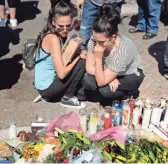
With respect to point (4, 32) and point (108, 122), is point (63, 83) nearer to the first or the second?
point (108, 122)

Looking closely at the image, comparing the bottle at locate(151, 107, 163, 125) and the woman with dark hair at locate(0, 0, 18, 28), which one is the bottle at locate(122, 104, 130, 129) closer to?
the bottle at locate(151, 107, 163, 125)

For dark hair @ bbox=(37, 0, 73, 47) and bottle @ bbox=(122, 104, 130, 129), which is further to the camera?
dark hair @ bbox=(37, 0, 73, 47)

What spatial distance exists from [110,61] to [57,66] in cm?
54

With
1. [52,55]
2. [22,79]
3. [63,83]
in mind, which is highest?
[52,55]

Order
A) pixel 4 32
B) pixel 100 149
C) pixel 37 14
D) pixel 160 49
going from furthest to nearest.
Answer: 1. pixel 37 14
2. pixel 4 32
3. pixel 160 49
4. pixel 100 149

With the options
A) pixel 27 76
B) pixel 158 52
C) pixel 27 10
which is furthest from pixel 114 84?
pixel 27 10

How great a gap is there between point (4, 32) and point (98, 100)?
9.30 feet

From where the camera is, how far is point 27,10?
7520 millimetres

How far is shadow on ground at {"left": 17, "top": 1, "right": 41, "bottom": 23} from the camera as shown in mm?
7129

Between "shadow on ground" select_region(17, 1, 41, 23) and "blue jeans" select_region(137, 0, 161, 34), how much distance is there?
218 centimetres

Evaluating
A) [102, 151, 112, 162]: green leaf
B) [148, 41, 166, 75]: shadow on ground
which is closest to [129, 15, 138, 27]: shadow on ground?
[148, 41, 166, 75]: shadow on ground

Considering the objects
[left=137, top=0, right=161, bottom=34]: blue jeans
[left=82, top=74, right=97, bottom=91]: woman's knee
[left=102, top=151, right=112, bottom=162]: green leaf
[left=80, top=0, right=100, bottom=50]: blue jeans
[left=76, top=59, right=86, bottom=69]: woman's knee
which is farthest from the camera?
[left=137, top=0, right=161, bottom=34]: blue jeans

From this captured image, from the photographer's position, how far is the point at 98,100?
13.7ft

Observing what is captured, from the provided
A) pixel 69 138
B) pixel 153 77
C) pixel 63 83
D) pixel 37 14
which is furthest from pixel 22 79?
→ pixel 37 14
